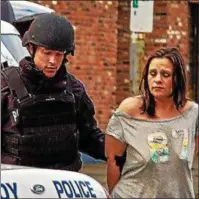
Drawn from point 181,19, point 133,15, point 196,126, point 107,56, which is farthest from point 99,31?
point 196,126

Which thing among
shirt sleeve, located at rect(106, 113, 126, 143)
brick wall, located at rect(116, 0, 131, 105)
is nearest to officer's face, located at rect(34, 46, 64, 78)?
shirt sleeve, located at rect(106, 113, 126, 143)

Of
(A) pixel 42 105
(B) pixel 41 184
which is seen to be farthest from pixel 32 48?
(B) pixel 41 184

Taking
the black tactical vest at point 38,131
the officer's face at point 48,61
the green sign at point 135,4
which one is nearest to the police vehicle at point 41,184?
the black tactical vest at point 38,131

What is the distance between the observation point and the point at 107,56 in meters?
17.4

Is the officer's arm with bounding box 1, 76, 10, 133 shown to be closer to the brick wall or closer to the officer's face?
the officer's face

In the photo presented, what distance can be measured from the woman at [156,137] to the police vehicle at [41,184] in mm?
1127

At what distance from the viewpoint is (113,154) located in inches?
202

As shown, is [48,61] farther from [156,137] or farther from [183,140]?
[183,140]

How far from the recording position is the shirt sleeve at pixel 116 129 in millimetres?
5117

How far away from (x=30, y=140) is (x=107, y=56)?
42.5 feet

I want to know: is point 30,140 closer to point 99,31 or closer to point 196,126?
point 196,126

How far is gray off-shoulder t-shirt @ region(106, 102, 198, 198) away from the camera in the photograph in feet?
16.6

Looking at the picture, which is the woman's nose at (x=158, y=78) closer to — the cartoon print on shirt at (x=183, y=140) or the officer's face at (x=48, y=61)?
the cartoon print on shirt at (x=183, y=140)

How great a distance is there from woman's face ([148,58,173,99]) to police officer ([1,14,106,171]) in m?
0.61
